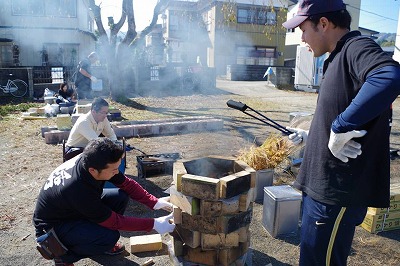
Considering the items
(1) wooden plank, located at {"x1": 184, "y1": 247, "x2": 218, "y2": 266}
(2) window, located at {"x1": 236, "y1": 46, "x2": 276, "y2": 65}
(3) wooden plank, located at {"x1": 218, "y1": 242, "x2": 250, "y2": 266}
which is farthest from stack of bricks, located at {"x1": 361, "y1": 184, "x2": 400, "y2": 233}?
(2) window, located at {"x1": 236, "y1": 46, "x2": 276, "y2": 65}

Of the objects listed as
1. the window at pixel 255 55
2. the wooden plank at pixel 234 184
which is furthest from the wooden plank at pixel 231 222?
the window at pixel 255 55

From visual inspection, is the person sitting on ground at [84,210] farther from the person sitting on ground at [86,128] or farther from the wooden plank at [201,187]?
the person sitting on ground at [86,128]

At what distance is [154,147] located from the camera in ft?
20.9

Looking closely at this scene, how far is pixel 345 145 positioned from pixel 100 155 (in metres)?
1.56

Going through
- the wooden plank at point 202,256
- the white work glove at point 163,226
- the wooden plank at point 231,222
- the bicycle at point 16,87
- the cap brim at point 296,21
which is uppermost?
the cap brim at point 296,21

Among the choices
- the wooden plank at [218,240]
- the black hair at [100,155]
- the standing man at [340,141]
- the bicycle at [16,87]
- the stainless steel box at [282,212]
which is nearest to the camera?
the standing man at [340,141]

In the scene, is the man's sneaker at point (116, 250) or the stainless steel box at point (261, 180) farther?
the stainless steel box at point (261, 180)

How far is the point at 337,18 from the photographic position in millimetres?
1707

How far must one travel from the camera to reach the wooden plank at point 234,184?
2.41 metres

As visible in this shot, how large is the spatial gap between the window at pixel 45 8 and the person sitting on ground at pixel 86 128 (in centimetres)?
1728

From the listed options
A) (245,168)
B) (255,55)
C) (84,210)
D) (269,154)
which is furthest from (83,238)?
(255,55)

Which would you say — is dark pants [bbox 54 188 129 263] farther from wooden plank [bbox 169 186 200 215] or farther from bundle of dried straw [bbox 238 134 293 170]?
bundle of dried straw [bbox 238 134 293 170]

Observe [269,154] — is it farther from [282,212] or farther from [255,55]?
[255,55]

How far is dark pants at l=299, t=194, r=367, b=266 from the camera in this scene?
1.69 metres
